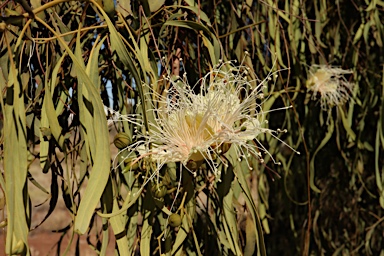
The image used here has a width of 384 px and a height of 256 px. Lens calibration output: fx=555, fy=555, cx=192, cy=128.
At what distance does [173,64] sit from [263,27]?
1.52 ft

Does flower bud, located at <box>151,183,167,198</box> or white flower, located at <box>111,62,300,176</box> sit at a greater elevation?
white flower, located at <box>111,62,300,176</box>

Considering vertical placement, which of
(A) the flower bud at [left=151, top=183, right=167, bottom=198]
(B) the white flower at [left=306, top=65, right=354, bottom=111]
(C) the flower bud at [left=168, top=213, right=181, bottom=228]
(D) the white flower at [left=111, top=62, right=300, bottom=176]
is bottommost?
(B) the white flower at [left=306, top=65, right=354, bottom=111]

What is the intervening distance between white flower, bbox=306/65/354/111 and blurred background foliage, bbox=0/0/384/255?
0.08 feet

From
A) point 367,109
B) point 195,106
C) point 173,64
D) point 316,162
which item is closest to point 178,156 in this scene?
point 195,106

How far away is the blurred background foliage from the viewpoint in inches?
22.7

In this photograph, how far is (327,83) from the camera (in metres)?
1.24

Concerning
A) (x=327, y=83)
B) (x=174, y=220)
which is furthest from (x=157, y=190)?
(x=327, y=83)

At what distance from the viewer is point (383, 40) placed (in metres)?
1.30

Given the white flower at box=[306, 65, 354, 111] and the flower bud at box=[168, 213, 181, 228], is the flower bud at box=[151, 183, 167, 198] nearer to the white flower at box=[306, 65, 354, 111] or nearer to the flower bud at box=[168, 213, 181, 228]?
the flower bud at box=[168, 213, 181, 228]

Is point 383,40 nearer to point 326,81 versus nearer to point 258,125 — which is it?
point 326,81

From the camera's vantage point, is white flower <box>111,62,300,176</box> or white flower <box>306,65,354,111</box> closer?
white flower <box>111,62,300,176</box>

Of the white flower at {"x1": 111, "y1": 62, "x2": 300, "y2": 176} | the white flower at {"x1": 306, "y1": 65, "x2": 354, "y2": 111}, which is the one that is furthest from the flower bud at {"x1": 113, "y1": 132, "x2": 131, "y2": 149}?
the white flower at {"x1": 306, "y1": 65, "x2": 354, "y2": 111}

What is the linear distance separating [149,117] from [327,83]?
68cm

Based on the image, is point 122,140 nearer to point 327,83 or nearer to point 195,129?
point 195,129
